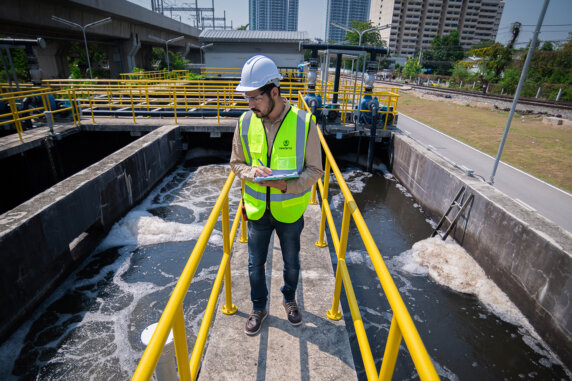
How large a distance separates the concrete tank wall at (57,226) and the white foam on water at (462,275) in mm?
5375

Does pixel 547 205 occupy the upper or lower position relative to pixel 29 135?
lower

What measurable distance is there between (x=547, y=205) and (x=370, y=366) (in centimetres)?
703

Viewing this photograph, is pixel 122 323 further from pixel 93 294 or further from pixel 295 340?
pixel 295 340

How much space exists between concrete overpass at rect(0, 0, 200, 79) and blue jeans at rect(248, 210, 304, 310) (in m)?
18.4

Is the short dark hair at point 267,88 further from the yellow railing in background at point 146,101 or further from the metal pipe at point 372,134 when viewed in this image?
the metal pipe at point 372,134

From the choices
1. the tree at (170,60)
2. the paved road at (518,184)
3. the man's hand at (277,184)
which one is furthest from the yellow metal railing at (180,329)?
the tree at (170,60)

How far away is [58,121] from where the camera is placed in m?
10.2

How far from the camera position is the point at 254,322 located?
2.37 metres

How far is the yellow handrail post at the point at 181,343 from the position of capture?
1267 millimetres

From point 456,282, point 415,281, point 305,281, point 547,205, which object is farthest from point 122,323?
point 547,205

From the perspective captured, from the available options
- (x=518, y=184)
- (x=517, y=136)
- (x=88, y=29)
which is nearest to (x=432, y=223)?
(x=518, y=184)

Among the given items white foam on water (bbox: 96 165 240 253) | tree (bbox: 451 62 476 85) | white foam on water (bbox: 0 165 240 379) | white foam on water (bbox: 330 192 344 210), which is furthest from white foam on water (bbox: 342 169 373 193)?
tree (bbox: 451 62 476 85)

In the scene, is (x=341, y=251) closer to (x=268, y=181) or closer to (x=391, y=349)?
(x=268, y=181)

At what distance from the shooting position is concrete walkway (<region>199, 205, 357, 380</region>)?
6.86ft
